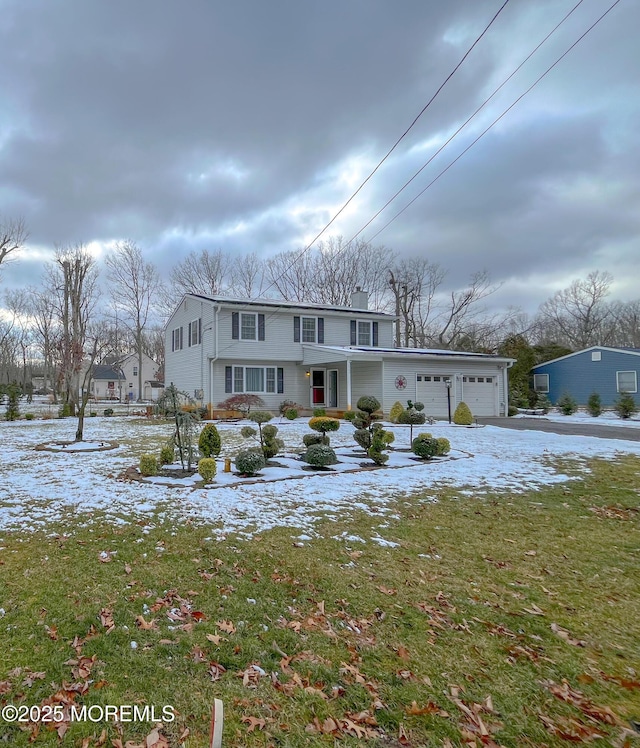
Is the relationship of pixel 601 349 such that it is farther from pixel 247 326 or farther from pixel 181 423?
pixel 181 423

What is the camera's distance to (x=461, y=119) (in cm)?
823

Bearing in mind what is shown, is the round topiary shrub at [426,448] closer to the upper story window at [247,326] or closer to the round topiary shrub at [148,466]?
the round topiary shrub at [148,466]

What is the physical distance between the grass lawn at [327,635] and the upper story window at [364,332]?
734 inches

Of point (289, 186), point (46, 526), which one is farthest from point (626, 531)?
point (289, 186)

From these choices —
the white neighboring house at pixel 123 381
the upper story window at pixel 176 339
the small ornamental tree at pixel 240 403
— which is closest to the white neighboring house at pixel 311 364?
the small ornamental tree at pixel 240 403

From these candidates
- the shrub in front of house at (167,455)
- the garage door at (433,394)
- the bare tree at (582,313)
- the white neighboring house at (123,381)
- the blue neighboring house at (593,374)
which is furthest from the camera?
the white neighboring house at (123,381)

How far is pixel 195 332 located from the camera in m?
21.6

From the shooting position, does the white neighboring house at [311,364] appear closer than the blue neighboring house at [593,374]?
Yes

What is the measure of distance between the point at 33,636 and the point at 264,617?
148 centimetres

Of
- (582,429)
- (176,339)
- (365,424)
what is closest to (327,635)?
(365,424)

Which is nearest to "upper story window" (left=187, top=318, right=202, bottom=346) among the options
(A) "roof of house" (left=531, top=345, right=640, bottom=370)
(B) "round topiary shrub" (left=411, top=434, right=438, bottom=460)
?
(B) "round topiary shrub" (left=411, top=434, right=438, bottom=460)

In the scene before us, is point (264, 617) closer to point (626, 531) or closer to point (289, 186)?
point (626, 531)

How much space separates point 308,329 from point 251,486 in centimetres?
1548

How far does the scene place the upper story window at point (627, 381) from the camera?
2284 cm
